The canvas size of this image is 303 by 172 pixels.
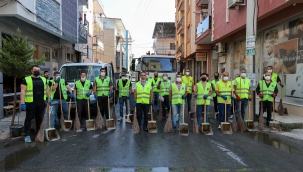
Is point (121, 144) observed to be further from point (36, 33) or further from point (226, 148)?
point (36, 33)

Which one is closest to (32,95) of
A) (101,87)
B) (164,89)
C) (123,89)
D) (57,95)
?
(57,95)

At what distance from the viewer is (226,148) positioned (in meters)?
6.10

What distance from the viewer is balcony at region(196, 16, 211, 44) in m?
17.4

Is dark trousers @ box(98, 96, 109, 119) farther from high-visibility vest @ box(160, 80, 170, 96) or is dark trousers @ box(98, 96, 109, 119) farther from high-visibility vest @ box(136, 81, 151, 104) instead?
high-visibility vest @ box(160, 80, 170, 96)

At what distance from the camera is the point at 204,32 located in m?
18.1

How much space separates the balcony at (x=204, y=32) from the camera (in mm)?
17367

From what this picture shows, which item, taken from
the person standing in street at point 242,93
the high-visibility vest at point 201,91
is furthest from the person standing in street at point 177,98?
the person standing in street at point 242,93

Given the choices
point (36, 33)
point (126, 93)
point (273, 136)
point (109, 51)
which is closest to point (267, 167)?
point (273, 136)

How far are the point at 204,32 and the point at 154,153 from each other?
13813 mm

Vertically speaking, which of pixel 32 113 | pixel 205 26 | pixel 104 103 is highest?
pixel 205 26

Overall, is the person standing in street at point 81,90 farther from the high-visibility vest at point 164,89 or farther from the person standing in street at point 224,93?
the person standing in street at point 224,93

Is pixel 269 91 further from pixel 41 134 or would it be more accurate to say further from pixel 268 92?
pixel 41 134

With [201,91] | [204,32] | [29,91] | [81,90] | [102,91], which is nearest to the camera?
[29,91]

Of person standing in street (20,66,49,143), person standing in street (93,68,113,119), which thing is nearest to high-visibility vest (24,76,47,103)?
person standing in street (20,66,49,143)
